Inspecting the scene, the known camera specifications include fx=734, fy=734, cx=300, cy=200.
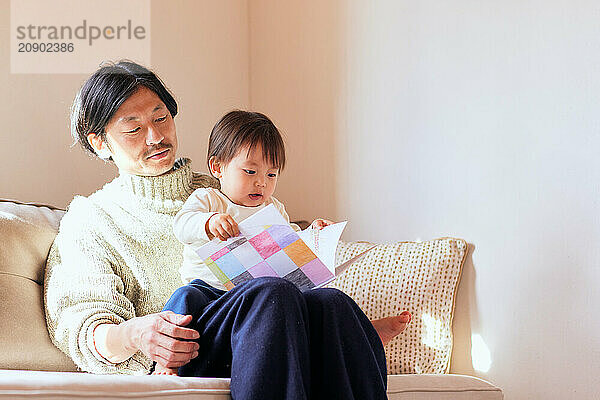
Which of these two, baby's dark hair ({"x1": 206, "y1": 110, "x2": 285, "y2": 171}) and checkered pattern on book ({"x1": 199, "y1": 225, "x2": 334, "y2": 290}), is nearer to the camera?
checkered pattern on book ({"x1": 199, "y1": 225, "x2": 334, "y2": 290})

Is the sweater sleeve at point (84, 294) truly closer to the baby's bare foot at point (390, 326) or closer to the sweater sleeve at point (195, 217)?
the sweater sleeve at point (195, 217)

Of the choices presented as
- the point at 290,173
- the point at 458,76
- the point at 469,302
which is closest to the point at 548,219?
the point at 469,302

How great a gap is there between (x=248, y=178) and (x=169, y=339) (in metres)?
0.41

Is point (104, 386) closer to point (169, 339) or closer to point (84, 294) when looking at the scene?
point (169, 339)

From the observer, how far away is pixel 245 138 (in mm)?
1453

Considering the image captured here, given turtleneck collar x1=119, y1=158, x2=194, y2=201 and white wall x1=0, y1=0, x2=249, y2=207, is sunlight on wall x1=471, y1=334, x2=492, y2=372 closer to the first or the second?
turtleneck collar x1=119, y1=158, x2=194, y2=201

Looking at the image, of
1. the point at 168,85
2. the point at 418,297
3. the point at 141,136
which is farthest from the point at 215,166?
the point at 168,85

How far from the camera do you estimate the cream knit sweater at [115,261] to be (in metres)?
1.38

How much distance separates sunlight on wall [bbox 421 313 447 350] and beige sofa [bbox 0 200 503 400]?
7 centimetres

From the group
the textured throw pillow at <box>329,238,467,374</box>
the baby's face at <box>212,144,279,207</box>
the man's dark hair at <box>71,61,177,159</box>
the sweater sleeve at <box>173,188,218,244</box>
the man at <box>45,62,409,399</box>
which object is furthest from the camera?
the textured throw pillow at <box>329,238,467,374</box>

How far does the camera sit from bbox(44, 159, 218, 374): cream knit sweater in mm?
1378

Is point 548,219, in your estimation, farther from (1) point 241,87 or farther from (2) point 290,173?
(1) point 241,87

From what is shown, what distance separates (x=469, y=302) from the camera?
5.66ft

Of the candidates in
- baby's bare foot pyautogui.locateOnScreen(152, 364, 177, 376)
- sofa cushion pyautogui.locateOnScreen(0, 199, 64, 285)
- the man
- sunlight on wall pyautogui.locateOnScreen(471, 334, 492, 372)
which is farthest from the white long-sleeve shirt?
sunlight on wall pyautogui.locateOnScreen(471, 334, 492, 372)
